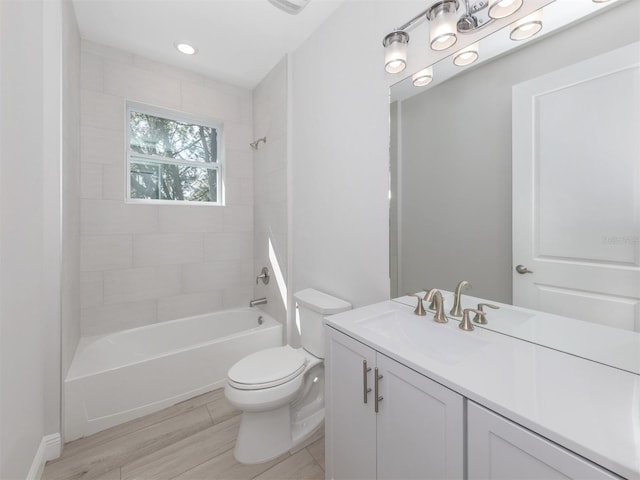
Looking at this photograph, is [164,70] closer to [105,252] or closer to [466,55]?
[105,252]

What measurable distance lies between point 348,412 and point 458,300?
26.7 inches

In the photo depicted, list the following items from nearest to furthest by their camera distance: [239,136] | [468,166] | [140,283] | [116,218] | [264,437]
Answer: [468,166] < [264,437] < [116,218] < [140,283] < [239,136]

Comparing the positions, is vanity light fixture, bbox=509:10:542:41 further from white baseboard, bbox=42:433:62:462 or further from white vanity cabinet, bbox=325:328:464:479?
white baseboard, bbox=42:433:62:462

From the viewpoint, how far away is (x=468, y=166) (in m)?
1.22

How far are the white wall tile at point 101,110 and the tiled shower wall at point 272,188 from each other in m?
1.16

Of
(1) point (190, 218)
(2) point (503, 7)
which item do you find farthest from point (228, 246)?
(2) point (503, 7)

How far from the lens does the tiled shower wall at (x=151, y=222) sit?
2.15 metres

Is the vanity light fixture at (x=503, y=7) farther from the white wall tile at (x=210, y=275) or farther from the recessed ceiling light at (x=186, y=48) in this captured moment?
the white wall tile at (x=210, y=275)

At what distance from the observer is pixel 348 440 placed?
113cm

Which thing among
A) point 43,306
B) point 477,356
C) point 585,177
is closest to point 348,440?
point 477,356

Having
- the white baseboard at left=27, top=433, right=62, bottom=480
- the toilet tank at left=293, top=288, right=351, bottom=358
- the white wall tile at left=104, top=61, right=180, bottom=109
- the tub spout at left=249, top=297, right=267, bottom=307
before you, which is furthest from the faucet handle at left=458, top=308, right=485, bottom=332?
the white wall tile at left=104, top=61, right=180, bottom=109

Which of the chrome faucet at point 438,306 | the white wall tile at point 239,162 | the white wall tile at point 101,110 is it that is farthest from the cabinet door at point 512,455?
the white wall tile at point 101,110

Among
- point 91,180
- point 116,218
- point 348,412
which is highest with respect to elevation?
point 91,180

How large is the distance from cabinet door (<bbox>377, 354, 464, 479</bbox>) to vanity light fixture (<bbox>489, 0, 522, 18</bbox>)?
1.36 meters
